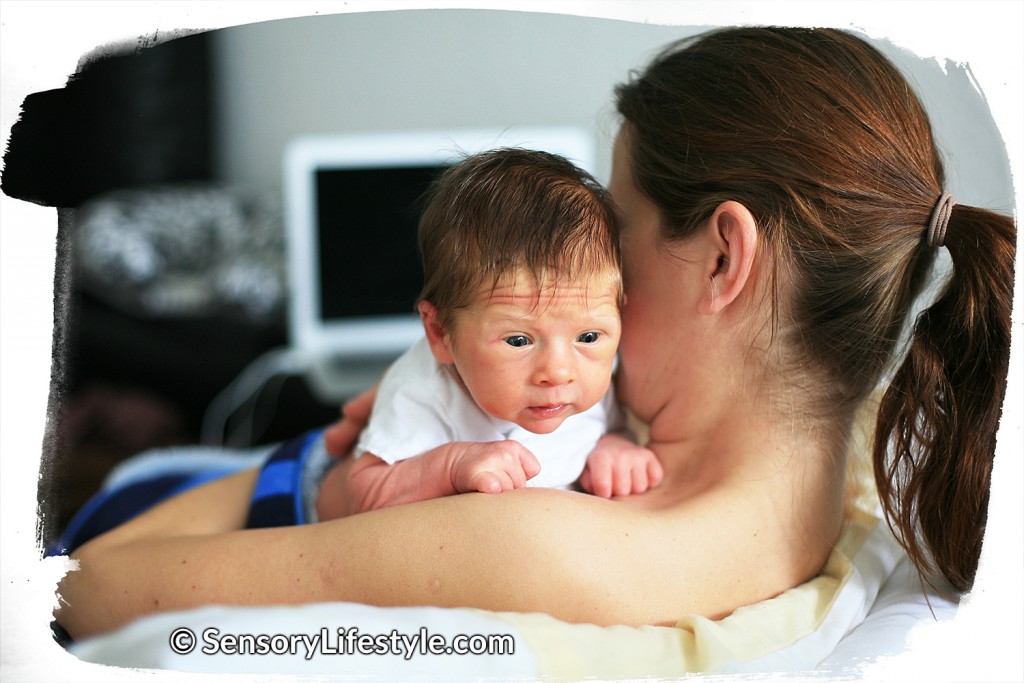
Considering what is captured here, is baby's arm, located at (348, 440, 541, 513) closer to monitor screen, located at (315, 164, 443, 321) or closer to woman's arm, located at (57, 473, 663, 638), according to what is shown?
woman's arm, located at (57, 473, 663, 638)

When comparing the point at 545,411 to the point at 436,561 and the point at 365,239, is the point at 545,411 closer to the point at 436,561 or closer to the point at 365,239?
the point at 436,561

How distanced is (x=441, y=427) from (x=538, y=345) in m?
0.16

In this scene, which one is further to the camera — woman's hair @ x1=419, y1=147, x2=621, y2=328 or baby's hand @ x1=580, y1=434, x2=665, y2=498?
baby's hand @ x1=580, y1=434, x2=665, y2=498

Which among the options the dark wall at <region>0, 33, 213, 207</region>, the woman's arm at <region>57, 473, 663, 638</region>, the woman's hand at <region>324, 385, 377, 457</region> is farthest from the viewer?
the dark wall at <region>0, 33, 213, 207</region>

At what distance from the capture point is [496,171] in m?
0.86

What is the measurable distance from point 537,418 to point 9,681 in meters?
0.54

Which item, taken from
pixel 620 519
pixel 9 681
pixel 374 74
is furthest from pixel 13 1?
pixel 374 74

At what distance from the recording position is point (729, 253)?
917mm

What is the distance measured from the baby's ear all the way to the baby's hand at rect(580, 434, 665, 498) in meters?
0.20

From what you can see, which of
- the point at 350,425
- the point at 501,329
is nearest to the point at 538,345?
the point at 501,329

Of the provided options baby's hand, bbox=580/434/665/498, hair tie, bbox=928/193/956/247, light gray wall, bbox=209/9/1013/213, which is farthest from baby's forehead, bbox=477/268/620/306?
light gray wall, bbox=209/9/1013/213

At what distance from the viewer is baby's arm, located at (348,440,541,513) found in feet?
2.77

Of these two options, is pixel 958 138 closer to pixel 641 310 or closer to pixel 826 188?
pixel 826 188

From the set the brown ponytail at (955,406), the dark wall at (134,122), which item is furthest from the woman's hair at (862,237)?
the dark wall at (134,122)
